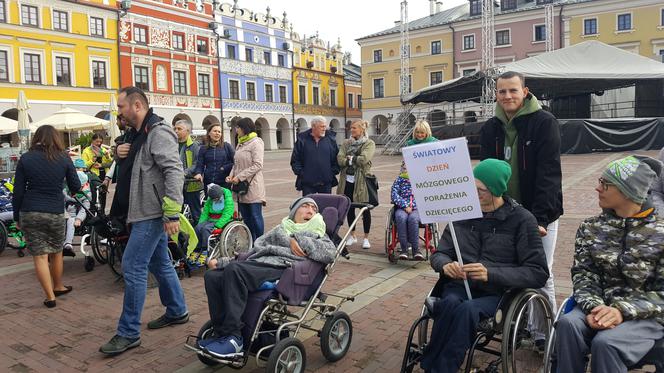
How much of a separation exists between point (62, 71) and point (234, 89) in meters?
15.0

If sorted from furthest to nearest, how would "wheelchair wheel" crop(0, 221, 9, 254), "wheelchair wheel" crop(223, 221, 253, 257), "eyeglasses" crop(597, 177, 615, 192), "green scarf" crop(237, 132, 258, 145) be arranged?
"wheelchair wheel" crop(0, 221, 9, 254) → "green scarf" crop(237, 132, 258, 145) → "wheelchair wheel" crop(223, 221, 253, 257) → "eyeglasses" crop(597, 177, 615, 192)

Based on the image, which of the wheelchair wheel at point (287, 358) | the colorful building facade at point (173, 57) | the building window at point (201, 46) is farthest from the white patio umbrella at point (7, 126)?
the building window at point (201, 46)

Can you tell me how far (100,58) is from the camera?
34562mm

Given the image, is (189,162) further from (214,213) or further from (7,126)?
(7,126)

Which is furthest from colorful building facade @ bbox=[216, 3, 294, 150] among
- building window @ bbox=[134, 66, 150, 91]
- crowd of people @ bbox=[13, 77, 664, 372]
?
crowd of people @ bbox=[13, 77, 664, 372]

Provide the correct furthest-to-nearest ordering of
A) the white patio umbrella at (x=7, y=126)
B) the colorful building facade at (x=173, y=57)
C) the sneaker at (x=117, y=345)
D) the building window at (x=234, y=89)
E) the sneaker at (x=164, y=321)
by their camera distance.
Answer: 1. the building window at (x=234, y=89)
2. the colorful building facade at (x=173, y=57)
3. the white patio umbrella at (x=7, y=126)
4. the sneaker at (x=164, y=321)
5. the sneaker at (x=117, y=345)

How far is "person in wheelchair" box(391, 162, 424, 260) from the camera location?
21.4 feet

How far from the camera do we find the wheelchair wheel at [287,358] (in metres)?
3.22

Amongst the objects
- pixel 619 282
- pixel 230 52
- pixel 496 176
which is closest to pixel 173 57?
pixel 230 52

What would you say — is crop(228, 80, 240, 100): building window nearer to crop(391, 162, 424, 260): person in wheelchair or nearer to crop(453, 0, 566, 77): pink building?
crop(453, 0, 566, 77): pink building

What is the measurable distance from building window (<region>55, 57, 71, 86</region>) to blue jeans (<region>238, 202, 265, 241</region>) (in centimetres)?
3077

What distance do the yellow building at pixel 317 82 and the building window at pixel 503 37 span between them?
1751 cm

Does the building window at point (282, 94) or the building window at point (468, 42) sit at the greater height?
the building window at point (468, 42)

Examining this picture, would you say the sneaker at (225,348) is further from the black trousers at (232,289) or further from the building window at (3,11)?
the building window at (3,11)
